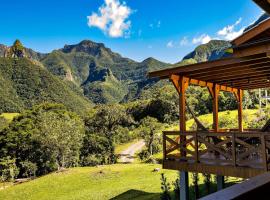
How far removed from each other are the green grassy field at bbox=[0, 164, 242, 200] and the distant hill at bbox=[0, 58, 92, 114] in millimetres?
80267

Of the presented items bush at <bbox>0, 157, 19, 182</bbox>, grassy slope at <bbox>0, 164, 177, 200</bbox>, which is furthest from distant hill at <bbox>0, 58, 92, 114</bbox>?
grassy slope at <bbox>0, 164, 177, 200</bbox>

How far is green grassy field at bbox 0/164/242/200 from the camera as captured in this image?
48.0 ft

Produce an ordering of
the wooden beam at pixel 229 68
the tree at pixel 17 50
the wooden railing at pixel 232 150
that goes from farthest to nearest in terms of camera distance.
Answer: the tree at pixel 17 50 → the wooden beam at pixel 229 68 → the wooden railing at pixel 232 150

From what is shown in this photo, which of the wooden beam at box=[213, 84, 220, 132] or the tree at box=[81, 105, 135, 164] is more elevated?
the wooden beam at box=[213, 84, 220, 132]

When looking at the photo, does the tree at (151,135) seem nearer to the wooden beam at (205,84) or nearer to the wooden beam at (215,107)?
the wooden beam at (205,84)

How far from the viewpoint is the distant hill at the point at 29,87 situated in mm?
103375

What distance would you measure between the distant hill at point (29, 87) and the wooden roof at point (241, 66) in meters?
92.0

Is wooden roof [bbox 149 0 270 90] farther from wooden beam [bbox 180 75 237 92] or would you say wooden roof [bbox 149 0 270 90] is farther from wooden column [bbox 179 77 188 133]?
wooden column [bbox 179 77 188 133]

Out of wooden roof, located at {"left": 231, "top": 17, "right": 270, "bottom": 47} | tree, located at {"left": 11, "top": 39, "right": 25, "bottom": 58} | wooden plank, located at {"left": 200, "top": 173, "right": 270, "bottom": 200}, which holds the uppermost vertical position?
tree, located at {"left": 11, "top": 39, "right": 25, "bottom": 58}

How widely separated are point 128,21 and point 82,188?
177342 millimetres

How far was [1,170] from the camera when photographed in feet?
107

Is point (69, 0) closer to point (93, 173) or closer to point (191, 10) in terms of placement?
point (191, 10)

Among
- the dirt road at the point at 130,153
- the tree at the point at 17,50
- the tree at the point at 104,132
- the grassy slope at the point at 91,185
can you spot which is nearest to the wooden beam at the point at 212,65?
the grassy slope at the point at 91,185

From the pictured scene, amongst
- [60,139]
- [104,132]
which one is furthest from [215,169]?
[104,132]
